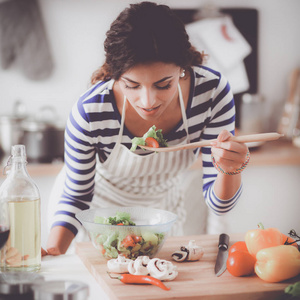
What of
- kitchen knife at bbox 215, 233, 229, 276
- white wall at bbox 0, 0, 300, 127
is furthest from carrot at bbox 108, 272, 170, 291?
white wall at bbox 0, 0, 300, 127

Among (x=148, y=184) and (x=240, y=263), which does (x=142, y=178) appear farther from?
(x=240, y=263)

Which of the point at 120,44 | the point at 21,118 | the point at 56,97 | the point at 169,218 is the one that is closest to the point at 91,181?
the point at 169,218

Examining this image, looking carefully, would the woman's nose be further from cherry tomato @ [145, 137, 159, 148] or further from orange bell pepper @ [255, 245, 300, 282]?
orange bell pepper @ [255, 245, 300, 282]

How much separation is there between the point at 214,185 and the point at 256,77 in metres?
1.87

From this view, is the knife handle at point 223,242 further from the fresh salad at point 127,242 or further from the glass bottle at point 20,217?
the glass bottle at point 20,217

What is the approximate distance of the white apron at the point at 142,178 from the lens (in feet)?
5.00

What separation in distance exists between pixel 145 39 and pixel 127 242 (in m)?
0.48

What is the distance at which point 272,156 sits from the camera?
2.59 meters

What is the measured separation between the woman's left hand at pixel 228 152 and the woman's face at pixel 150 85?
0.19m

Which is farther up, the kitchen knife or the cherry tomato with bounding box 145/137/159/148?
the cherry tomato with bounding box 145/137/159/148

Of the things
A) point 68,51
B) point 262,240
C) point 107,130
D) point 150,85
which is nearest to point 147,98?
point 150,85

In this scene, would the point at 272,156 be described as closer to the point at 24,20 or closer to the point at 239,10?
the point at 239,10

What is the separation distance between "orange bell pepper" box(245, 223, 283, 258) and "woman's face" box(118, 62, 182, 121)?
0.39 m

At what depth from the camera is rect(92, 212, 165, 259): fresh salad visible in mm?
1055
